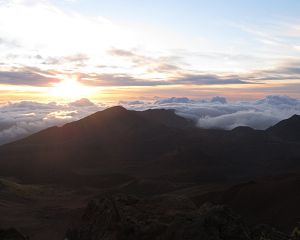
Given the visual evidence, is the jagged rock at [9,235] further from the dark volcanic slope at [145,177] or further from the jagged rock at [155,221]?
the dark volcanic slope at [145,177]

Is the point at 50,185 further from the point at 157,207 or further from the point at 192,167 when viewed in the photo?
the point at 157,207

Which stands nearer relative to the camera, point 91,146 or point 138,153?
point 91,146

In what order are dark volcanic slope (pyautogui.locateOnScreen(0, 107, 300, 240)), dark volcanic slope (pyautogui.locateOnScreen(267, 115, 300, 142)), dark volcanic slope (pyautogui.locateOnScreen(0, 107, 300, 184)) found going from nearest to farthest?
dark volcanic slope (pyautogui.locateOnScreen(0, 107, 300, 240)), dark volcanic slope (pyautogui.locateOnScreen(0, 107, 300, 184)), dark volcanic slope (pyautogui.locateOnScreen(267, 115, 300, 142))

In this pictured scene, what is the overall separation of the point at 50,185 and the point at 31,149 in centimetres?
4151

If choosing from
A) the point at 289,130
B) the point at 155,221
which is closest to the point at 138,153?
the point at 289,130

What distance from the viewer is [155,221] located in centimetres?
2861

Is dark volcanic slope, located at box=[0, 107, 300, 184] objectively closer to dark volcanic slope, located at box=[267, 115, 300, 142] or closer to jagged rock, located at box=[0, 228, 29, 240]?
dark volcanic slope, located at box=[267, 115, 300, 142]

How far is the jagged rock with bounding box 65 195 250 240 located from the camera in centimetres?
2370

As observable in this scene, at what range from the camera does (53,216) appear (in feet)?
180

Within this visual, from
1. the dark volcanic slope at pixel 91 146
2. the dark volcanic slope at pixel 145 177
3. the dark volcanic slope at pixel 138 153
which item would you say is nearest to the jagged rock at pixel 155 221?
the dark volcanic slope at pixel 145 177

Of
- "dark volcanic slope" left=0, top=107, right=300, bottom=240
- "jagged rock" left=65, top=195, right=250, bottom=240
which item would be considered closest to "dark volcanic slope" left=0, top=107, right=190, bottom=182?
"dark volcanic slope" left=0, top=107, right=300, bottom=240

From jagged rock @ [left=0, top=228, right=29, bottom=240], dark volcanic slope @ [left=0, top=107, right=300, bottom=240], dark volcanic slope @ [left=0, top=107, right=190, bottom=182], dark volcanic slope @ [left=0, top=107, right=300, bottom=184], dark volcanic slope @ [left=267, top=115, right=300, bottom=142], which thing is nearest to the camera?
jagged rock @ [left=0, top=228, right=29, bottom=240]

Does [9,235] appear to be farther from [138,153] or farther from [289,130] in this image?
[289,130]

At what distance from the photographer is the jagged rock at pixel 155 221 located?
23.7 metres
